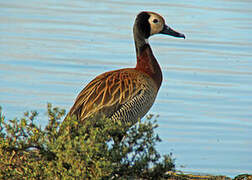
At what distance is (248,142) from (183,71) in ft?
13.2

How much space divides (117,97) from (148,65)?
1067 mm

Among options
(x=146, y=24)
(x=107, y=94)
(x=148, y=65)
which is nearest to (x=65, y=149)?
(x=107, y=94)

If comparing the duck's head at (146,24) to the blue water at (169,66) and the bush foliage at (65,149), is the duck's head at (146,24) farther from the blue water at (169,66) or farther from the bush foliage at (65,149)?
the bush foliage at (65,149)

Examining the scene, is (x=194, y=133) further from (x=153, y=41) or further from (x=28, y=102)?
(x=153, y=41)

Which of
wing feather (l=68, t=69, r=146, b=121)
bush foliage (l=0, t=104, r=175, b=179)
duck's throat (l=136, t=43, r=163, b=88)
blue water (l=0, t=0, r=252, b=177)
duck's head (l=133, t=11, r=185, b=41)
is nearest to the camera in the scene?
bush foliage (l=0, t=104, r=175, b=179)

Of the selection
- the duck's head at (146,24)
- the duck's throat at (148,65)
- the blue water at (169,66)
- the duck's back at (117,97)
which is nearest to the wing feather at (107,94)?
the duck's back at (117,97)

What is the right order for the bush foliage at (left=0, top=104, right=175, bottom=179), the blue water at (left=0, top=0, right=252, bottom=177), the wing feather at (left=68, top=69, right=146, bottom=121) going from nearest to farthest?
the bush foliage at (left=0, top=104, right=175, bottom=179) < the wing feather at (left=68, top=69, right=146, bottom=121) < the blue water at (left=0, top=0, right=252, bottom=177)

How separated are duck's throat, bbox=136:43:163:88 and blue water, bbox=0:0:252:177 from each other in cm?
125

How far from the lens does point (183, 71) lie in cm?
1482

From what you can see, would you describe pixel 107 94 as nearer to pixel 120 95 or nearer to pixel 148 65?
pixel 120 95

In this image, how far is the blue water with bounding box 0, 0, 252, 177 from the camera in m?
10.9

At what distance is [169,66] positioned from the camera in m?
15.3

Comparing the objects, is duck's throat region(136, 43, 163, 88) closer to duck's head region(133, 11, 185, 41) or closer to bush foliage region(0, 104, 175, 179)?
duck's head region(133, 11, 185, 41)

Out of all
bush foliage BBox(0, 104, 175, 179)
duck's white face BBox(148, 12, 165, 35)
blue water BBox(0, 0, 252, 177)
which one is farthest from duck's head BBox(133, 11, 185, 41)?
bush foliage BBox(0, 104, 175, 179)
